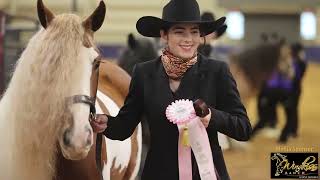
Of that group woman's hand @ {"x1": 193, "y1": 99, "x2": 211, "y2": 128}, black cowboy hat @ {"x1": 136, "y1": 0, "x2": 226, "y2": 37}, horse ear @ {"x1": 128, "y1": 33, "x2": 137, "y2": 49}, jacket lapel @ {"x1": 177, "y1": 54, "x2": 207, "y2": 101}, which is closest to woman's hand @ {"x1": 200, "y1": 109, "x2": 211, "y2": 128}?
woman's hand @ {"x1": 193, "y1": 99, "x2": 211, "y2": 128}

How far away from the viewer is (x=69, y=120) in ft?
5.95

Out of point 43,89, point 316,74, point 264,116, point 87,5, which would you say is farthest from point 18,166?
point 316,74

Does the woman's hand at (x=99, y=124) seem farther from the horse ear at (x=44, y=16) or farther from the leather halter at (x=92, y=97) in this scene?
the horse ear at (x=44, y=16)

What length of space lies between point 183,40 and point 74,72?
41cm

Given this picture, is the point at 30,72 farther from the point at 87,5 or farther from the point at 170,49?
the point at 87,5

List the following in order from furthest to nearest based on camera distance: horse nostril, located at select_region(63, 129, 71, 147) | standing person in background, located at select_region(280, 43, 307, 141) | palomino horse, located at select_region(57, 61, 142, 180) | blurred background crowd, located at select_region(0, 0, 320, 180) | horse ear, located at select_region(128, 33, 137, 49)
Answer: standing person in background, located at select_region(280, 43, 307, 141) → blurred background crowd, located at select_region(0, 0, 320, 180) → horse ear, located at select_region(128, 33, 137, 49) → palomino horse, located at select_region(57, 61, 142, 180) → horse nostril, located at select_region(63, 129, 71, 147)

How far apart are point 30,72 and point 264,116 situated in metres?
7.01

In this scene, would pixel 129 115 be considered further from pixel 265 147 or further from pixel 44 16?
pixel 265 147

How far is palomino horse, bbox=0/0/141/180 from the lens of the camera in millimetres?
1830

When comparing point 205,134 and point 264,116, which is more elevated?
point 205,134

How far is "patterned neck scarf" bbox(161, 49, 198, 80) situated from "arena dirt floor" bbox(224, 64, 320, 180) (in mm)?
3004

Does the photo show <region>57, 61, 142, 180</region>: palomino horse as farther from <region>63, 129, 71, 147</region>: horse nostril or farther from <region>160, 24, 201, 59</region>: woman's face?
<region>160, 24, 201, 59</region>: woman's face

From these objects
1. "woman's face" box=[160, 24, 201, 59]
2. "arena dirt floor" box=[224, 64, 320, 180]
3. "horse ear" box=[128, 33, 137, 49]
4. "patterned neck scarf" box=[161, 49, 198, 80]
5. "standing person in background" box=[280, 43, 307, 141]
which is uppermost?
"horse ear" box=[128, 33, 137, 49]

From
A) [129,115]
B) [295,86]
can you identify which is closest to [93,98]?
[129,115]
